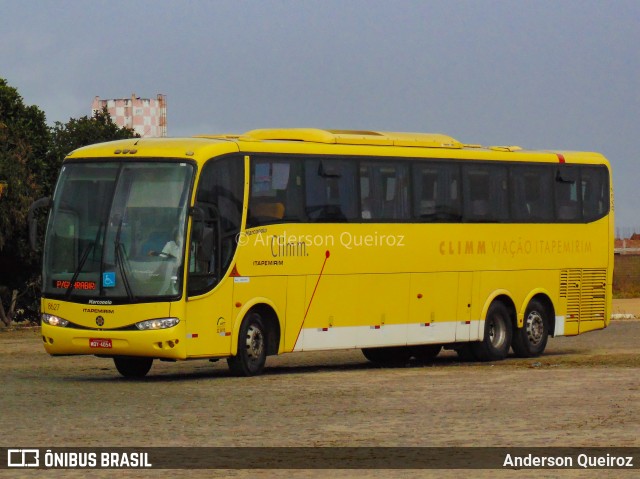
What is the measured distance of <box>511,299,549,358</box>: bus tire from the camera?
97.8 ft

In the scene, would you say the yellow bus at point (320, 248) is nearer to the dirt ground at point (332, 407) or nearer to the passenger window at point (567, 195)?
the passenger window at point (567, 195)

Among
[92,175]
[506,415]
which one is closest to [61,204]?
[92,175]

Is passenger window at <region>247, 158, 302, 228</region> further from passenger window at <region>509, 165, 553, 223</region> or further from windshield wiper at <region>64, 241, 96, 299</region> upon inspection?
passenger window at <region>509, 165, 553, 223</region>

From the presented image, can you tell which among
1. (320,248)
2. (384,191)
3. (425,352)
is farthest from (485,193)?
(320,248)

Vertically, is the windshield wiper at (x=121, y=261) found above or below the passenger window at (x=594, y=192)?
below

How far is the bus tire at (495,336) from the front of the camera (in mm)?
28844

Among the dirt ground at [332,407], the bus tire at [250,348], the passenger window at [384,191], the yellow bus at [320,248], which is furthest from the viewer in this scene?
the passenger window at [384,191]

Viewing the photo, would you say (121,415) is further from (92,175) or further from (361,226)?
(361,226)

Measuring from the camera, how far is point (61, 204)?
934 inches

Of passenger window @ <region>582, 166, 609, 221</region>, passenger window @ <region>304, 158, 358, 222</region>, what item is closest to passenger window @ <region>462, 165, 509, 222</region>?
passenger window @ <region>582, 166, 609, 221</region>

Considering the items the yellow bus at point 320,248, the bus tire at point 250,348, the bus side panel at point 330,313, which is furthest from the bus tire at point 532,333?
the bus tire at point 250,348

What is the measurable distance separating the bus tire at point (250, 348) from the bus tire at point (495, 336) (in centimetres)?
568

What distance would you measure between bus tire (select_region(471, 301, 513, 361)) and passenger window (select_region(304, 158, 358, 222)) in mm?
4240

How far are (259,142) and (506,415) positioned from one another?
28.5ft
